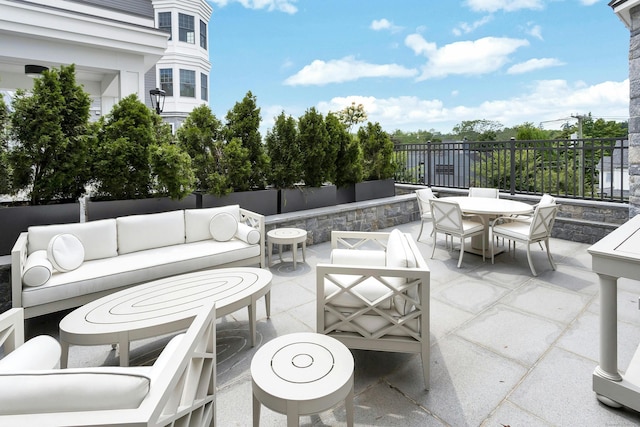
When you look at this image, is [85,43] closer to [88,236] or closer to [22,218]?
[22,218]

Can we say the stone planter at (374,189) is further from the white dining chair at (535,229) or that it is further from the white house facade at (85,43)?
the white house facade at (85,43)

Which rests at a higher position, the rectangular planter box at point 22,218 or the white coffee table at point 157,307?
the rectangular planter box at point 22,218

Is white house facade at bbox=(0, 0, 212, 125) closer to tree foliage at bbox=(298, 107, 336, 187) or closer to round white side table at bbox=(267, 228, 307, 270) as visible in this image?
tree foliage at bbox=(298, 107, 336, 187)

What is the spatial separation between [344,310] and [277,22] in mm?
17046

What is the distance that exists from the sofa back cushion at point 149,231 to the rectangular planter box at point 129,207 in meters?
0.43

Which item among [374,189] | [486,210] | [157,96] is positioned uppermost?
[157,96]

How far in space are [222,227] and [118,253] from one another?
1127 millimetres

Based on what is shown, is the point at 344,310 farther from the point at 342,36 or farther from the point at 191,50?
the point at 191,50

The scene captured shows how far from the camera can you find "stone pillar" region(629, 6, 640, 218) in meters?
4.44

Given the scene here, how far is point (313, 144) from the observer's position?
19.8ft

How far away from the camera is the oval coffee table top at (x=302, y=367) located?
1498 mm

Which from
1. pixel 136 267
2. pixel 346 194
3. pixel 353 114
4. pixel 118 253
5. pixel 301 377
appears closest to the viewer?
pixel 301 377

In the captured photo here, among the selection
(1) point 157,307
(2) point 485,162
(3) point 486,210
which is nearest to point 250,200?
(1) point 157,307

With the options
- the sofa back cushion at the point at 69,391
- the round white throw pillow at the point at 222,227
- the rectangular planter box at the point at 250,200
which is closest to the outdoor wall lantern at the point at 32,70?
the rectangular planter box at the point at 250,200
